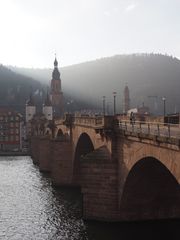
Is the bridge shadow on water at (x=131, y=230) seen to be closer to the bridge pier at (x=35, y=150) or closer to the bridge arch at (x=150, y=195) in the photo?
the bridge arch at (x=150, y=195)

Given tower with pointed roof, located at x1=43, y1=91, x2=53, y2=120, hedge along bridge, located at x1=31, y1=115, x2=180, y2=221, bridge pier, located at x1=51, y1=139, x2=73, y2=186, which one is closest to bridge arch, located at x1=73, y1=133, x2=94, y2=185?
bridge pier, located at x1=51, y1=139, x2=73, y2=186

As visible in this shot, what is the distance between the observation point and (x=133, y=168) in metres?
28.7

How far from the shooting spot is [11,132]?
124 meters

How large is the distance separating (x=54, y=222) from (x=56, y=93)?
4357 inches

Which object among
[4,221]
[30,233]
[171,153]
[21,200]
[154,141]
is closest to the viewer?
[171,153]

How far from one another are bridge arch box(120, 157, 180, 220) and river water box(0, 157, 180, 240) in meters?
0.82

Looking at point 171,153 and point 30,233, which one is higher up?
point 171,153

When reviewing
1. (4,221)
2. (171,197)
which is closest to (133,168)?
(171,197)

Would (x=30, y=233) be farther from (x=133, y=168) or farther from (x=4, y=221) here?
(x=133, y=168)

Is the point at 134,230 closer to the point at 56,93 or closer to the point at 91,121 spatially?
the point at 91,121

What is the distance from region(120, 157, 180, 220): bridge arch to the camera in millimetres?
29922

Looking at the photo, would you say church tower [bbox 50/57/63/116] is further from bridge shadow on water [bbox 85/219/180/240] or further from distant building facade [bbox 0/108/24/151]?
bridge shadow on water [bbox 85/219/180/240]

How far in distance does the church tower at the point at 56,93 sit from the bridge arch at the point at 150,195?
110 meters

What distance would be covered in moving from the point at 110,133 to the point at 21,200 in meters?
15.7
